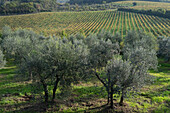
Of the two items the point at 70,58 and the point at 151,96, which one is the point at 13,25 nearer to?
the point at 70,58

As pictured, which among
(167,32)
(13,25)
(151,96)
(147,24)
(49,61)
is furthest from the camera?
(13,25)

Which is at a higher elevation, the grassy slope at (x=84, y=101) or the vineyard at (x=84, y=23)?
the vineyard at (x=84, y=23)

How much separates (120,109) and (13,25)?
471 ft

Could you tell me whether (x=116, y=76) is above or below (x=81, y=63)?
below

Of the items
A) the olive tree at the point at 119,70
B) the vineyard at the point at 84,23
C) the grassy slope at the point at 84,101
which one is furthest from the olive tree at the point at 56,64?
the vineyard at the point at 84,23

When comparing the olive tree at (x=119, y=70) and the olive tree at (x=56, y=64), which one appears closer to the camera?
the olive tree at (x=119, y=70)

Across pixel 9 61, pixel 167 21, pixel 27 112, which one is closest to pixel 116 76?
pixel 27 112

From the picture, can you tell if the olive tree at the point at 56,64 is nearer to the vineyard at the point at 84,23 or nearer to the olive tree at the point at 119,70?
the olive tree at the point at 119,70

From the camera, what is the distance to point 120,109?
76.3 feet

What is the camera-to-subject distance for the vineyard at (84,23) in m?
115

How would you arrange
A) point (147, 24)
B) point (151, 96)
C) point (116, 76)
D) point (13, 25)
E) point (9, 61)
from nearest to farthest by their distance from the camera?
point (116, 76) < point (151, 96) < point (9, 61) < point (147, 24) < point (13, 25)

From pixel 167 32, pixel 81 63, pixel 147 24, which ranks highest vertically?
pixel 147 24

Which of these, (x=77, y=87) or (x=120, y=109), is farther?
(x=77, y=87)

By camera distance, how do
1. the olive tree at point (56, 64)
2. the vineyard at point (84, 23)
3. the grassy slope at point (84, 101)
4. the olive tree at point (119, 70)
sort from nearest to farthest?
1. the olive tree at point (119, 70)
2. the olive tree at point (56, 64)
3. the grassy slope at point (84, 101)
4. the vineyard at point (84, 23)
